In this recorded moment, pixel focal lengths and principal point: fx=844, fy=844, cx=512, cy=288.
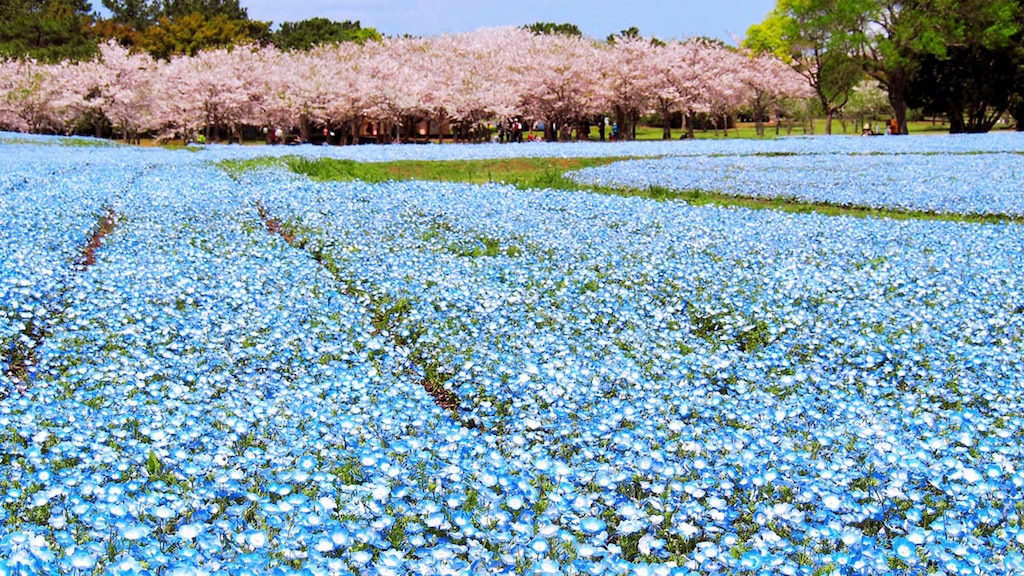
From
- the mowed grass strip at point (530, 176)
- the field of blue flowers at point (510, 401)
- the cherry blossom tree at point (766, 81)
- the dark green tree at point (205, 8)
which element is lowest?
the field of blue flowers at point (510, 401)

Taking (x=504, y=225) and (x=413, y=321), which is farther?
(x=504, y=225)

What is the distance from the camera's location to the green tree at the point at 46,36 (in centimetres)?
5750

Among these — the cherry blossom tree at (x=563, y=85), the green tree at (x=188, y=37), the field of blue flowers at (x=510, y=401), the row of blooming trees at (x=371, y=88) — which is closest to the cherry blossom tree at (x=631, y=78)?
the row of blooming trees at (x=371, y=88)

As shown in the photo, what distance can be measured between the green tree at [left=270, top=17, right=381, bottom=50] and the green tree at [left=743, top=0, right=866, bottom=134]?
34.3 m

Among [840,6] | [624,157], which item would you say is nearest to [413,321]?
[624,157]

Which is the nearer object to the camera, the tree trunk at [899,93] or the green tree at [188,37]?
the tree trunk at [899,93]

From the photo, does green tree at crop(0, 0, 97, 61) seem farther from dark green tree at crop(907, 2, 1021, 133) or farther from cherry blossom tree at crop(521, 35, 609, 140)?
dark green tree at crop(907, 2, 1021, 133)

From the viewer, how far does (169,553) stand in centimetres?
320

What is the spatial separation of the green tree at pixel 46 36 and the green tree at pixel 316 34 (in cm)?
1526

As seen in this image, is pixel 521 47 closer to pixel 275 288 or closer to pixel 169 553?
pixel 275 288

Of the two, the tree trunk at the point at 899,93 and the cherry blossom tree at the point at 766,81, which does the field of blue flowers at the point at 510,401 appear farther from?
the cherry blossom tree at the point at 766,81

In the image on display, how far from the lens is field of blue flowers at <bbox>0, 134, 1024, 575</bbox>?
3408 millimetres

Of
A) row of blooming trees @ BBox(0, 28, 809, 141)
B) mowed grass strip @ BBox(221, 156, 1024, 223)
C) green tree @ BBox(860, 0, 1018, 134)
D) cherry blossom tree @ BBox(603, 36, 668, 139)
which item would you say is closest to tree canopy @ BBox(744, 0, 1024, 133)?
green tree @ BBox(860, 0, 1018, 134)

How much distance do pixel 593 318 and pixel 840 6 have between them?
43802 millimetres
